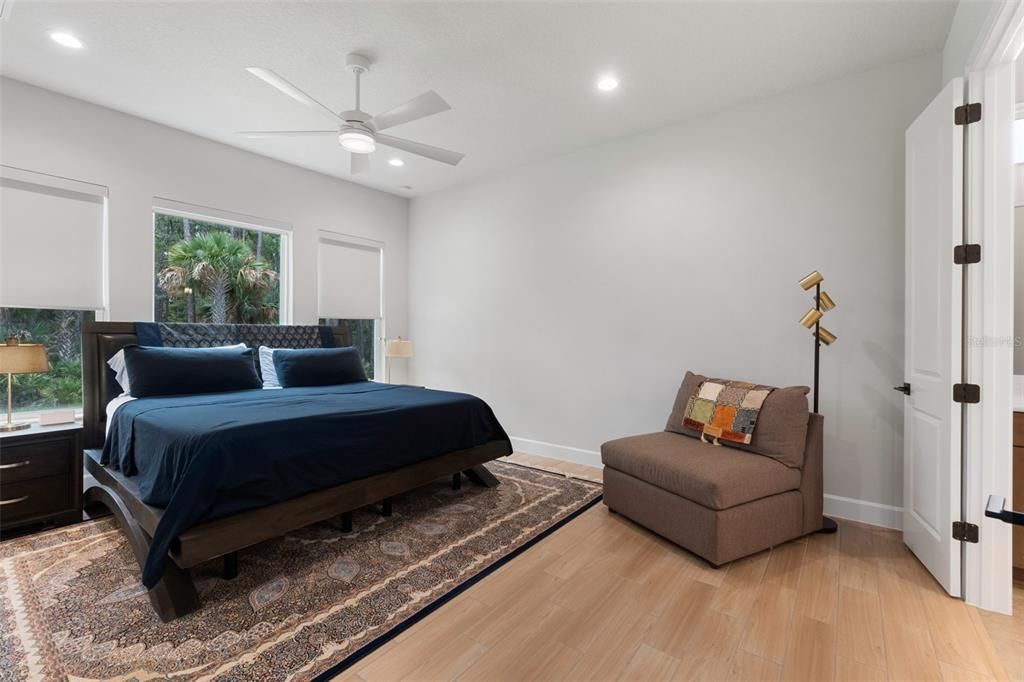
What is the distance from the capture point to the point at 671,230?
376cm

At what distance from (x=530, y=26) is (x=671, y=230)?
190 cm

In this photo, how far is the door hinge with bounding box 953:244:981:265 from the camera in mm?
2051

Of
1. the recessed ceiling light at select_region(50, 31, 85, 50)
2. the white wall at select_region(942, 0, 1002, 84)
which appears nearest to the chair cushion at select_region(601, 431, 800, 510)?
the white wall at select_region(942, 0, 1002, 84)

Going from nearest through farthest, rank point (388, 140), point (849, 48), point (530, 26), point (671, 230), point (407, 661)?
point (407, 661) < point (530, 26) < point (849, 48) < point (388, 140) < point (671, 230)

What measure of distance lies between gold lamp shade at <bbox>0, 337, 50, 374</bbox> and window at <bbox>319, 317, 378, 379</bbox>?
2.51 meters

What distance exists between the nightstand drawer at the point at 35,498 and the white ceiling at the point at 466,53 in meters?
2.64

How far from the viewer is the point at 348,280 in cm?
527

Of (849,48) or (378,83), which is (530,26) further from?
(849,48)

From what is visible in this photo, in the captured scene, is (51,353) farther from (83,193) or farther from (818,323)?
(818,323)

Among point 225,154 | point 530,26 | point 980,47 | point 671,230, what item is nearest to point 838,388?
point 671,230

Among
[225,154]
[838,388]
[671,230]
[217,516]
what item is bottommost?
[217,516]

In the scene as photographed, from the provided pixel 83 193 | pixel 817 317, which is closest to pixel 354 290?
pixel 83 193

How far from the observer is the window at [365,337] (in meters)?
5.38

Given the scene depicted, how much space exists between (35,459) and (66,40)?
2.52 meters
